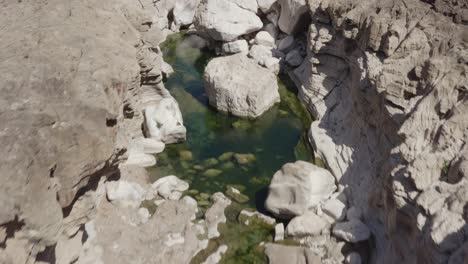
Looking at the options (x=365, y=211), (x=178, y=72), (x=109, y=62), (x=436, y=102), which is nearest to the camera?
(x=109, y=62)

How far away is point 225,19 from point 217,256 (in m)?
11.3

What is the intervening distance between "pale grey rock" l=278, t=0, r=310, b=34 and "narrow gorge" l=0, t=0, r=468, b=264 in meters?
0.08

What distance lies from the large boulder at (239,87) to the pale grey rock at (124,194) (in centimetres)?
507

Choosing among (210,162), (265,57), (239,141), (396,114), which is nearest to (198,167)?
(210,162)


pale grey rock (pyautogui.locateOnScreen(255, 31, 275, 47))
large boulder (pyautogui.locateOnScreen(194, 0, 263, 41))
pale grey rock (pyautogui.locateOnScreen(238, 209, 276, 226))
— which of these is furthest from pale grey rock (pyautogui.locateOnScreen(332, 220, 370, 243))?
large boulder (pyautogui.locateOnScreen(194, 0, 263, 41))

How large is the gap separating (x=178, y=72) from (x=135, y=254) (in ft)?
32.2

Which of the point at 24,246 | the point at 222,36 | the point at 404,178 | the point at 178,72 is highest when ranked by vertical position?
the point at 404,178

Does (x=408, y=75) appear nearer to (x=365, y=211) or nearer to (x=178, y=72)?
(x=365, y=211)

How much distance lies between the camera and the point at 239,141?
47.1 ft

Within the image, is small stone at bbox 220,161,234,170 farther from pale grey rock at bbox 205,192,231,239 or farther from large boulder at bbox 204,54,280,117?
large boulder at bbox 204,54,280,117

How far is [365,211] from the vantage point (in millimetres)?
11031

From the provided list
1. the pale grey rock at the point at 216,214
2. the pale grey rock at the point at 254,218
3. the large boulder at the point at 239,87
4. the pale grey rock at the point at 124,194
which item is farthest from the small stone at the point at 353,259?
the large boulder at the point at 239,87

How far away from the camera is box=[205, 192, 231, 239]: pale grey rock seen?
10781mm

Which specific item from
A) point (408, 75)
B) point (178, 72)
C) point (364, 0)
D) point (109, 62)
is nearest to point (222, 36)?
point (178, 72)
